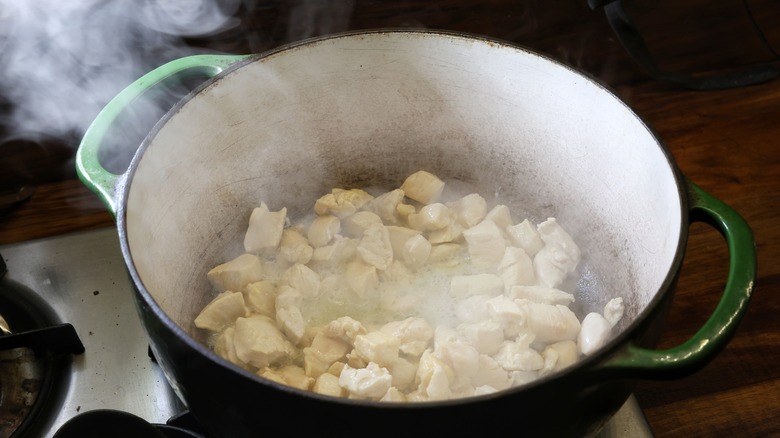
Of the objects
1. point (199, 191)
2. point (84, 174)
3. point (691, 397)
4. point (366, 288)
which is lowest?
point (691, 397)

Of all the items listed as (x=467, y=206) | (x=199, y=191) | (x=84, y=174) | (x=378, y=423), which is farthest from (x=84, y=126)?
(x=378, y=423)

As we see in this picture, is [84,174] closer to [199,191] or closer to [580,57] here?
[199,191]

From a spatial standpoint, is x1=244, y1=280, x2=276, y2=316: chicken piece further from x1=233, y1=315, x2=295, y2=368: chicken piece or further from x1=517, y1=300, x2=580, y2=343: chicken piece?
x1=517, y1=300, x2=580, y2=343: chicken piece

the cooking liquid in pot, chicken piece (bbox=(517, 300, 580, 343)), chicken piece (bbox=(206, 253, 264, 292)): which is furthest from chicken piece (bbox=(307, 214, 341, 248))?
chicken piece (bbox=(517, 300, 580, 343))

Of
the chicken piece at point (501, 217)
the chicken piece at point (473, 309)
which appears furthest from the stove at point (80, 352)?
the chicken piece at point (501, 217)

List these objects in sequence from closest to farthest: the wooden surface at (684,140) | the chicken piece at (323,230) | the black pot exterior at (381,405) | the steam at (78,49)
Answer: the black pot exterior at (381,405) → the wooden surface at (684,140) → the chicken piece at (323,230) → the steam at (78,49)

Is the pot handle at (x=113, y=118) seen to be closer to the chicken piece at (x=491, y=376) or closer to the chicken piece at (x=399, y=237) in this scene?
the chicken piece at (x=399, y=237)

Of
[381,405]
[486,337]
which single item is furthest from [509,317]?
[381,405]
